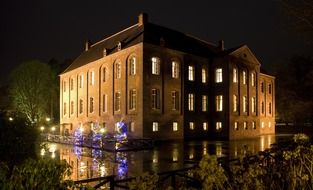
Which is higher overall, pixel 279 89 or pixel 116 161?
pixel 279 89

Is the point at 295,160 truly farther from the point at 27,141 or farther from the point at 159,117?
the point at 159,117

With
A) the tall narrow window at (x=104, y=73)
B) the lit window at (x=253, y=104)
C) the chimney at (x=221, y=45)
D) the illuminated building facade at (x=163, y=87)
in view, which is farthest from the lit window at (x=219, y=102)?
the tall narrow window at (x=104, y=73)

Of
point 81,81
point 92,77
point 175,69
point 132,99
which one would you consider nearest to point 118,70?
point 132,99

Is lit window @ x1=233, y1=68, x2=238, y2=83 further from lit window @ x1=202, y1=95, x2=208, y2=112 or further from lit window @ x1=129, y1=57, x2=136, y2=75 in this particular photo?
lit window @ x1=129, y1=57, x2=136, y2=75

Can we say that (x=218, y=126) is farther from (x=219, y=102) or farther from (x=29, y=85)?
(x=29, y=85)

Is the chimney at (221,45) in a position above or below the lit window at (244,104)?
above

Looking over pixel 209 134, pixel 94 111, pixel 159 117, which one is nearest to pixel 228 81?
pixel 209 134

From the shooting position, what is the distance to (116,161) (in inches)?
786

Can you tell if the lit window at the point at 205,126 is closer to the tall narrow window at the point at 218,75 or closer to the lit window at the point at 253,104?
the tall narrow window at the point at 218,75

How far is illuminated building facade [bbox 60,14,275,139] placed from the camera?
115ft

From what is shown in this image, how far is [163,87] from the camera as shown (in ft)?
119

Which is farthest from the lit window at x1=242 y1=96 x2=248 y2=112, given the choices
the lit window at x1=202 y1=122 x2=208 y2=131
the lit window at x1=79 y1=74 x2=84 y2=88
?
the lit window at x1=79 y1=74 x2=84 y2=88

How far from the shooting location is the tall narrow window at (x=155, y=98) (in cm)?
3522

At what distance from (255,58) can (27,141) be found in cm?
4297
